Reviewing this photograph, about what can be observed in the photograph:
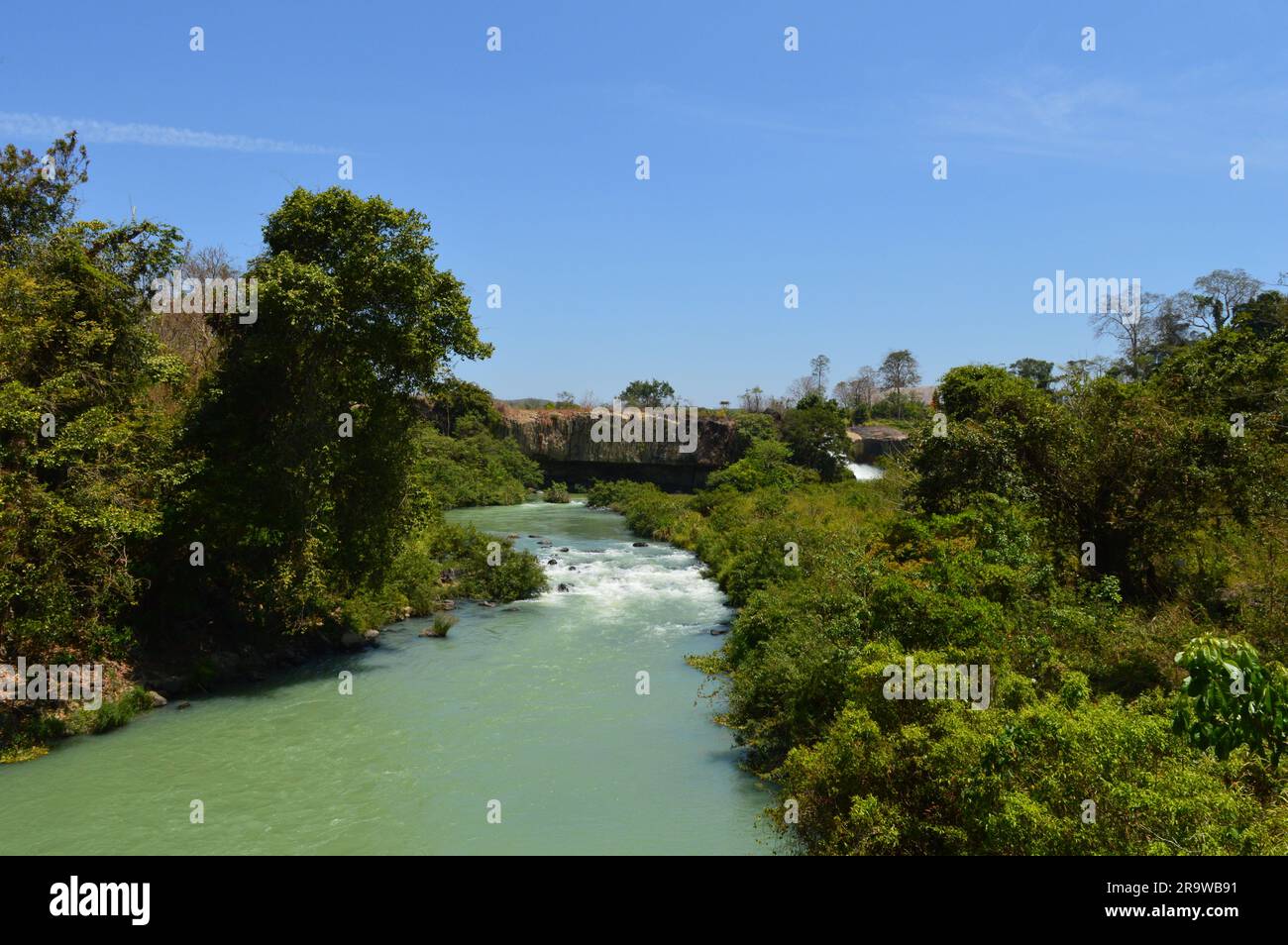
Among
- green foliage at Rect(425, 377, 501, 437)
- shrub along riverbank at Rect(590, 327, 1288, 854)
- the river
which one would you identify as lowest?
the river

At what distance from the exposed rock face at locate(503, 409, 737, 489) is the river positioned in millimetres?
Answer: 38423

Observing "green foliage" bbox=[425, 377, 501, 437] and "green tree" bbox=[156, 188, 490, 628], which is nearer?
"green tree" bbox=[156, 188, 490, 628]

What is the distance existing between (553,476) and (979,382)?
43.3 metres

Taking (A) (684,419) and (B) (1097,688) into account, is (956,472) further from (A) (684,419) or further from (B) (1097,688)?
(A) (684,419)

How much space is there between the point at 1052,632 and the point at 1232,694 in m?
8.22

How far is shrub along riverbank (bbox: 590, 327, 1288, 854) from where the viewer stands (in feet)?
20.4

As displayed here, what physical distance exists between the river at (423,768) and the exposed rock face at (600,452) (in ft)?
126

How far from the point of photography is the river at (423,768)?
9508 millimetres

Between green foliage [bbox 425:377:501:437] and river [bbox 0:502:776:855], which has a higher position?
green foliage [bbox 425:377:501:437]

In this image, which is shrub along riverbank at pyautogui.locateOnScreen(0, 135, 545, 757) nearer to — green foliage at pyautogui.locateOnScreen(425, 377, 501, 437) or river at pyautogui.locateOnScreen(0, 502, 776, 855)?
river at pyautogui.locateOnScreen(0, 502, 776, 855)

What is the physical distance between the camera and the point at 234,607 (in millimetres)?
16047

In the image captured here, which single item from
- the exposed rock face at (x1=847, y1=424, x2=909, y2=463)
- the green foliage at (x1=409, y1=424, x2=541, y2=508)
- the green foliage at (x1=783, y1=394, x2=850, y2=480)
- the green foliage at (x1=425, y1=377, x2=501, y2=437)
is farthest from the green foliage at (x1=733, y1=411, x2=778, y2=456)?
the green foliage at (x1=425, y1=377, x2=501, y2=437)

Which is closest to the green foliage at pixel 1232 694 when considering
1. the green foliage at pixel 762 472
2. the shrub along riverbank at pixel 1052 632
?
the shrub along riverbank at pixel 1052 632
